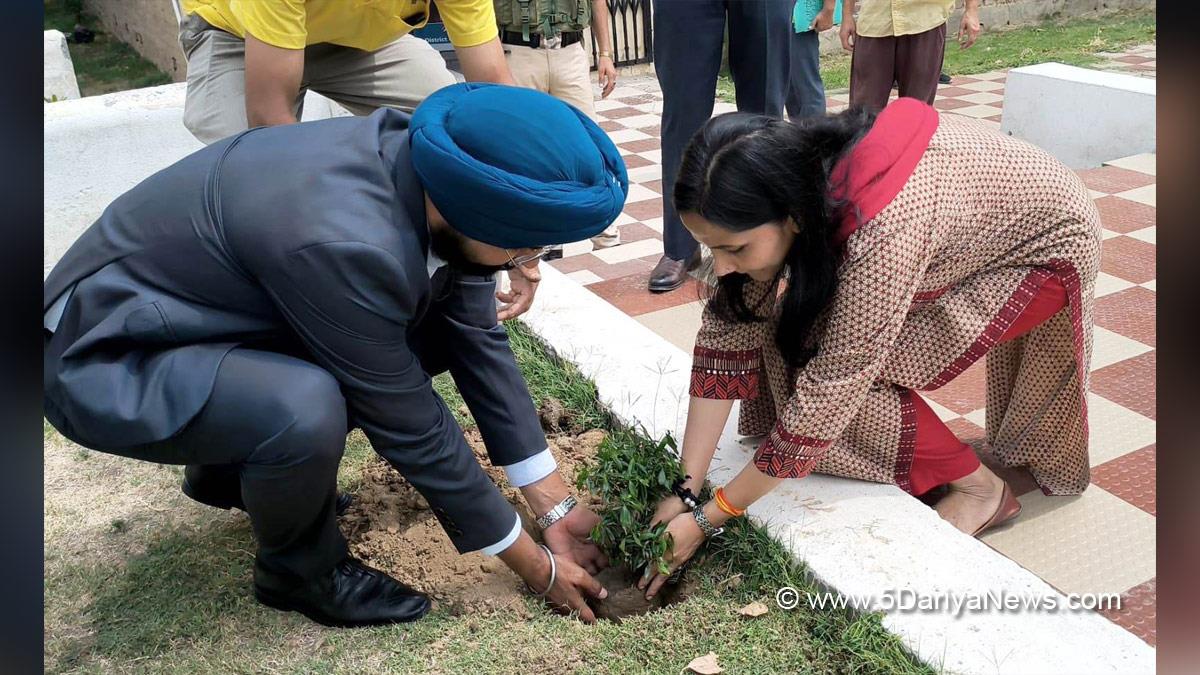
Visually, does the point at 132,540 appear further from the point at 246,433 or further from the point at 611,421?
the point at 611,421

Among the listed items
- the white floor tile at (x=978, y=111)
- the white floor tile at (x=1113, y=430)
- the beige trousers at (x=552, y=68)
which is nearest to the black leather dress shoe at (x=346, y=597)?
the white floor tile at (x=1113, y=430)

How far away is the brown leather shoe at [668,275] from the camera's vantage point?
3.96 meters

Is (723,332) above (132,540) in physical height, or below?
above

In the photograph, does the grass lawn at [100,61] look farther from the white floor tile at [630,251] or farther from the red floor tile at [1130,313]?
the red floor tile at [1130,313]

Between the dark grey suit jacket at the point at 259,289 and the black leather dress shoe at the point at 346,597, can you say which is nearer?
the dark grey suit jacket at the point at 259,289

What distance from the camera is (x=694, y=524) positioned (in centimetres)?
215

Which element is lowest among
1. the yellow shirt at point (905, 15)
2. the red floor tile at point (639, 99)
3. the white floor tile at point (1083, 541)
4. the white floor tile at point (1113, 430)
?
the white floor tile at point (1083, 541)

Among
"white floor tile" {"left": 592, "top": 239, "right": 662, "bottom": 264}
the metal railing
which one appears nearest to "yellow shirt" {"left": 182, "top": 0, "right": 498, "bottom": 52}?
"white floor tile" {"left": 592, "top": 239, "right": 662, "bottom": 264}

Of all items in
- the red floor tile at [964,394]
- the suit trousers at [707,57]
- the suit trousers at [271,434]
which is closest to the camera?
the suit trousers at [271,434]

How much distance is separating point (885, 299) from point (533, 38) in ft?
8.93

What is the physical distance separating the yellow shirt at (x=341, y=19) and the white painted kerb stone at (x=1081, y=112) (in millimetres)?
3946

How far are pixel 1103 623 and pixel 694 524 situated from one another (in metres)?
0.81
